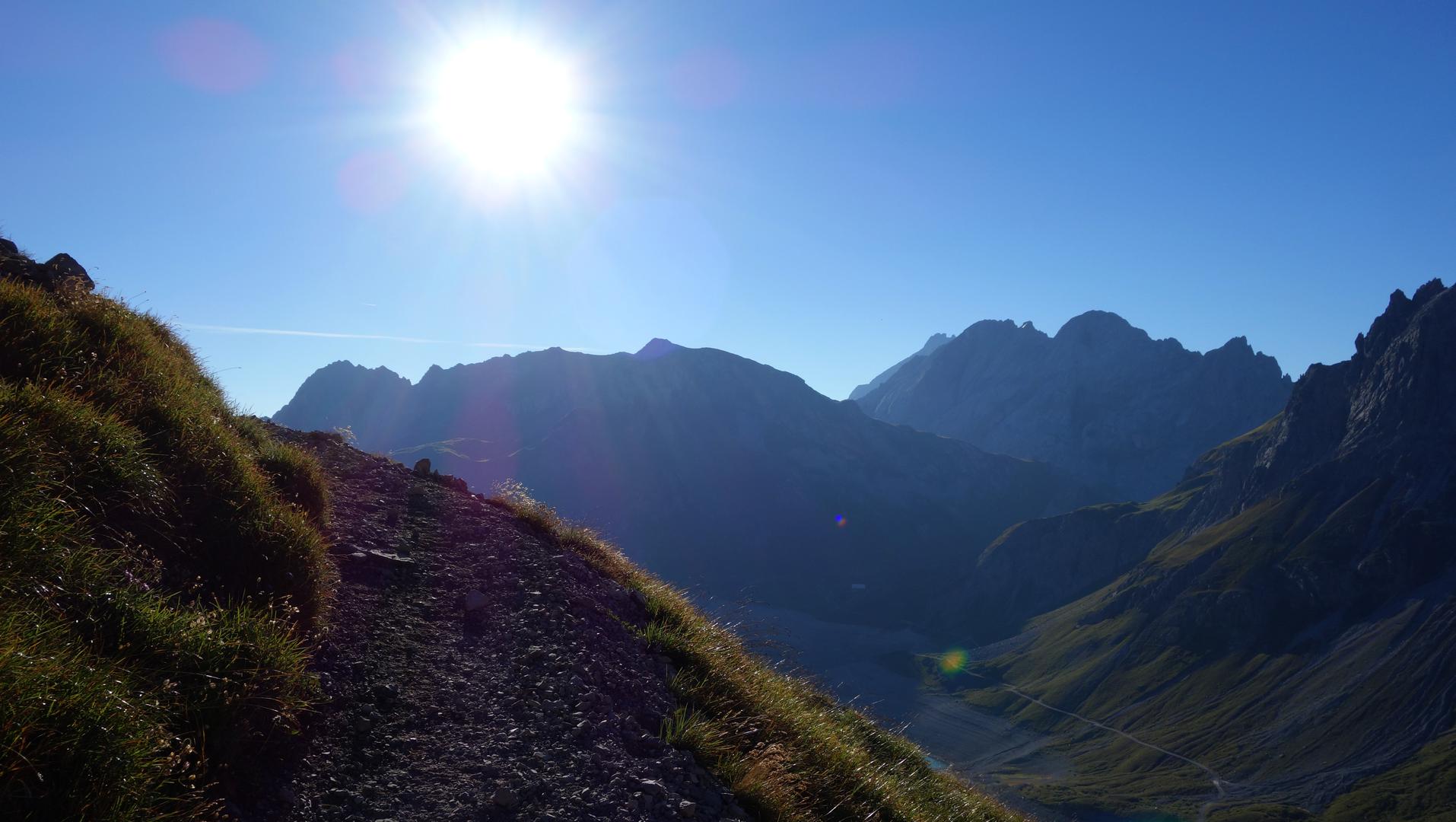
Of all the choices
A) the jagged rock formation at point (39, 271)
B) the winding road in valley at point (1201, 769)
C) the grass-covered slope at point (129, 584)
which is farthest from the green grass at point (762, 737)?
the winding road in valley at point (1201, 769)

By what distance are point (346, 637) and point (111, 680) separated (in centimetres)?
334

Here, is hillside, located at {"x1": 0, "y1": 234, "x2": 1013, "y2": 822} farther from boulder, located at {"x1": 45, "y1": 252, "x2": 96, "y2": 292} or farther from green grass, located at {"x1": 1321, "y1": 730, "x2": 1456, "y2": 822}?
green grass, located at {"x1": 1321, "y1": 730, "x2": 1456, "y2": 822}

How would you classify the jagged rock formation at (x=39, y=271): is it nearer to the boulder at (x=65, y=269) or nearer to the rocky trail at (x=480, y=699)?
the boulder at (x=65, y=269)

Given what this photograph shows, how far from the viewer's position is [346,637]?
8109mm

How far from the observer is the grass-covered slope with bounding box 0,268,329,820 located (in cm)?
423

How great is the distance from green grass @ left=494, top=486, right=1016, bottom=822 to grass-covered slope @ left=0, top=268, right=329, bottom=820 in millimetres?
4181

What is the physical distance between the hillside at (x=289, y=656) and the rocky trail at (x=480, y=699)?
33 mm

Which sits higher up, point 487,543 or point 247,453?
point 247,453

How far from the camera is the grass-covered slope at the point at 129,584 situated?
423cm

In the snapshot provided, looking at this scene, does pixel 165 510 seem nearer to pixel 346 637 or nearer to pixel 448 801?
pixel 346 637

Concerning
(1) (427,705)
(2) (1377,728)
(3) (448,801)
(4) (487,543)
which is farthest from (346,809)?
(2) (1377,728)

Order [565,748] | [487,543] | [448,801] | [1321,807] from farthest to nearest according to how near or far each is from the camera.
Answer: [1321,807] < [487,543] < [565,748] < [448,801]

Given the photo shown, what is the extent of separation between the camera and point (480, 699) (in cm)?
785

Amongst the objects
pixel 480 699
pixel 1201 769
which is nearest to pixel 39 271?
pixel 480 699
